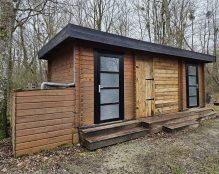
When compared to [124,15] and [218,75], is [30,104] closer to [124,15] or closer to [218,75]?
[124,15]

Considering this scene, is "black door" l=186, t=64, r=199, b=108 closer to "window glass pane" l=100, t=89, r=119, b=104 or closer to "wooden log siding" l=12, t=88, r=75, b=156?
"window glass pane" l=100, t=89, r=119, b=104

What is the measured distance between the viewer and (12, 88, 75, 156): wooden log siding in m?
3.71

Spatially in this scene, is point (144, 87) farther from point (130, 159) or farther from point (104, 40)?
point (130, 159)

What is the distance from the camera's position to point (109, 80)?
5.16 meters

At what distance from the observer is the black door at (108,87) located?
16.1 ft

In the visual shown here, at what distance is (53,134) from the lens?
4.12 m

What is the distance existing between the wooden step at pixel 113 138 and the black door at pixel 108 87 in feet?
1.72

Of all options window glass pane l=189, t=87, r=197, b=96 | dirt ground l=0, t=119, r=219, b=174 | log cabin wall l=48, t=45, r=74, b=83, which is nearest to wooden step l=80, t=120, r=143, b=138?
dirt ground l=0, t=119, r=219, b=174

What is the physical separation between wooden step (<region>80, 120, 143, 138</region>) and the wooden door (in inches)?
23.5

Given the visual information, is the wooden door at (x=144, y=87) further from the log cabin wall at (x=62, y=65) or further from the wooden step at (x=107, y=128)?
the log cabin wall at (x=62, y=65)

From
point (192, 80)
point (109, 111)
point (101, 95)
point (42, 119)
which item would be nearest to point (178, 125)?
point (109, 111)

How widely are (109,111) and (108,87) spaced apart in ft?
2.08

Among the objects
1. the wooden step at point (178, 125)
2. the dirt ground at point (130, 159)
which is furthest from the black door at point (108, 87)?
the wooden step at point (178, 125)

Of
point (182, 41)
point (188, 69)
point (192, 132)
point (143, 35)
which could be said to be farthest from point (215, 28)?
point (192, 132)
